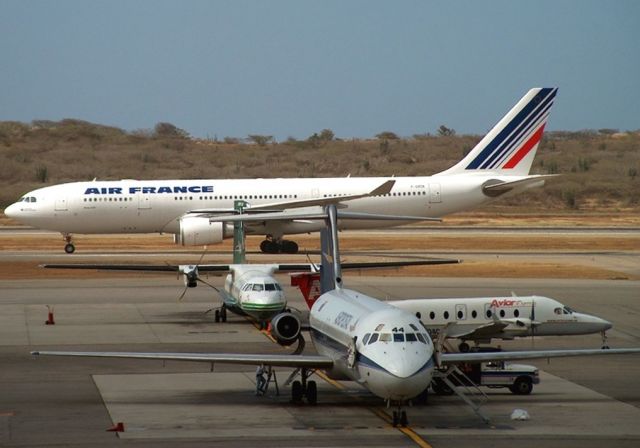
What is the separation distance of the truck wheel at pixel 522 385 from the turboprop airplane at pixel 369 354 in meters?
2.74

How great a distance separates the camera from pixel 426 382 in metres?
23.0

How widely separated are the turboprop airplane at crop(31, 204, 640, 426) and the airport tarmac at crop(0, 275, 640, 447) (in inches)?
37.5

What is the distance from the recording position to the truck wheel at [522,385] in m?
28.3

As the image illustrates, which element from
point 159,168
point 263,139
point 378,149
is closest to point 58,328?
point 159,168

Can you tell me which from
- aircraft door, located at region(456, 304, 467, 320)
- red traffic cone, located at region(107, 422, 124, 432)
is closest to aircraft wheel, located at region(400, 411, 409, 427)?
red traffic cone, located at region(107, 422, 124, 432)

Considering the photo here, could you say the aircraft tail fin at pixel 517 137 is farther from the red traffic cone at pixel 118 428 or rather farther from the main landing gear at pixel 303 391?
the red traffic cone at pixel 118 428

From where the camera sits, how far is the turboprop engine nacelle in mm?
60750

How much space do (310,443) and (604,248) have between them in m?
48.5

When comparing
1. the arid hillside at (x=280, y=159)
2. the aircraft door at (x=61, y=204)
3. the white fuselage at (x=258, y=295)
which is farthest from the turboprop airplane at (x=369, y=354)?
the arid hillside at (x=280, y=159)

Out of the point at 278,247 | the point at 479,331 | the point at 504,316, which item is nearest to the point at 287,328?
the point at 479,331

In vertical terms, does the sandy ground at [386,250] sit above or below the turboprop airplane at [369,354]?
below

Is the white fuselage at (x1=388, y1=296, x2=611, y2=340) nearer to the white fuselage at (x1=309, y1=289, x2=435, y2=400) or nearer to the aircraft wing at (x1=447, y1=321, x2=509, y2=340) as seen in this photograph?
the aircraft wing at (x1=447, y1=321, x2=509, y2=340)

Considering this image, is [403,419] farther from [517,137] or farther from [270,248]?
[517,137]

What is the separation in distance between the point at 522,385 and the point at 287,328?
5.58 meters
